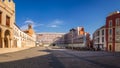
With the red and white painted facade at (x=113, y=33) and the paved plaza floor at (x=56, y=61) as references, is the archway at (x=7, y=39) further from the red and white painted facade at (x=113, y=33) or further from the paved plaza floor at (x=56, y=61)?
the red and white painted facade at (x=113, y=33)

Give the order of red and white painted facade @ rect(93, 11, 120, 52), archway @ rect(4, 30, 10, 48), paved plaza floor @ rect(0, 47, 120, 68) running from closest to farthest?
paved plaza floor @ rect(0, 47, 120, 68), archway @ rect(4, 30, 10, 48), red and white painted facade @ rect(93, 11, 120, 52)

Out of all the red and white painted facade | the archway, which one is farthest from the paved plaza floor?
the red and white painted facade

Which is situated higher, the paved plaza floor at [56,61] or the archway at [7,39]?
the archway at [7,39]

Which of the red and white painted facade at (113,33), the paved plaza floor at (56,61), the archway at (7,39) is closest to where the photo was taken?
the paved plaza floor at (56,61)

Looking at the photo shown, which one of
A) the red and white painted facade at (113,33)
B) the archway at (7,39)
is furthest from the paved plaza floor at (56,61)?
the red and white painted facade at (113,33)

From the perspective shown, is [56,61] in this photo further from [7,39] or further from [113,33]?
[113,33]

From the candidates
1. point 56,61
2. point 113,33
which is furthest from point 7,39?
point 56,61

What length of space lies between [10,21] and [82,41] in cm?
7232

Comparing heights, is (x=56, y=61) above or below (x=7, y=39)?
below

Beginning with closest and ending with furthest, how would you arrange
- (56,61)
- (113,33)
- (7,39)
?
1. (56,61)
2. (7,39)
3. (113,33)

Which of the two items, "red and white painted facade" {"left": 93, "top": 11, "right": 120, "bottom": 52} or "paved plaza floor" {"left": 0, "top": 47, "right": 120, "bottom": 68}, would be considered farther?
"red and white painted facade" {"left": 93, "top": 11, "right": 120, "bottom": 52}

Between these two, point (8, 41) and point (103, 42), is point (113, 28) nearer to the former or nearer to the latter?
point (103, 42)

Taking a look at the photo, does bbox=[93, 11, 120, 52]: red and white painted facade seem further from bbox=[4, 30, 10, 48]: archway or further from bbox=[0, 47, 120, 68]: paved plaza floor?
bbox=[0, 47, 120, 68]: paved plaza floor

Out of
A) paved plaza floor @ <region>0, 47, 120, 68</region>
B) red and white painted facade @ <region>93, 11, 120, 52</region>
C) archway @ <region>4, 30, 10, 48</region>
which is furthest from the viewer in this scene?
red and white painted facade @ <region>93, 11, 120, 52</region>
